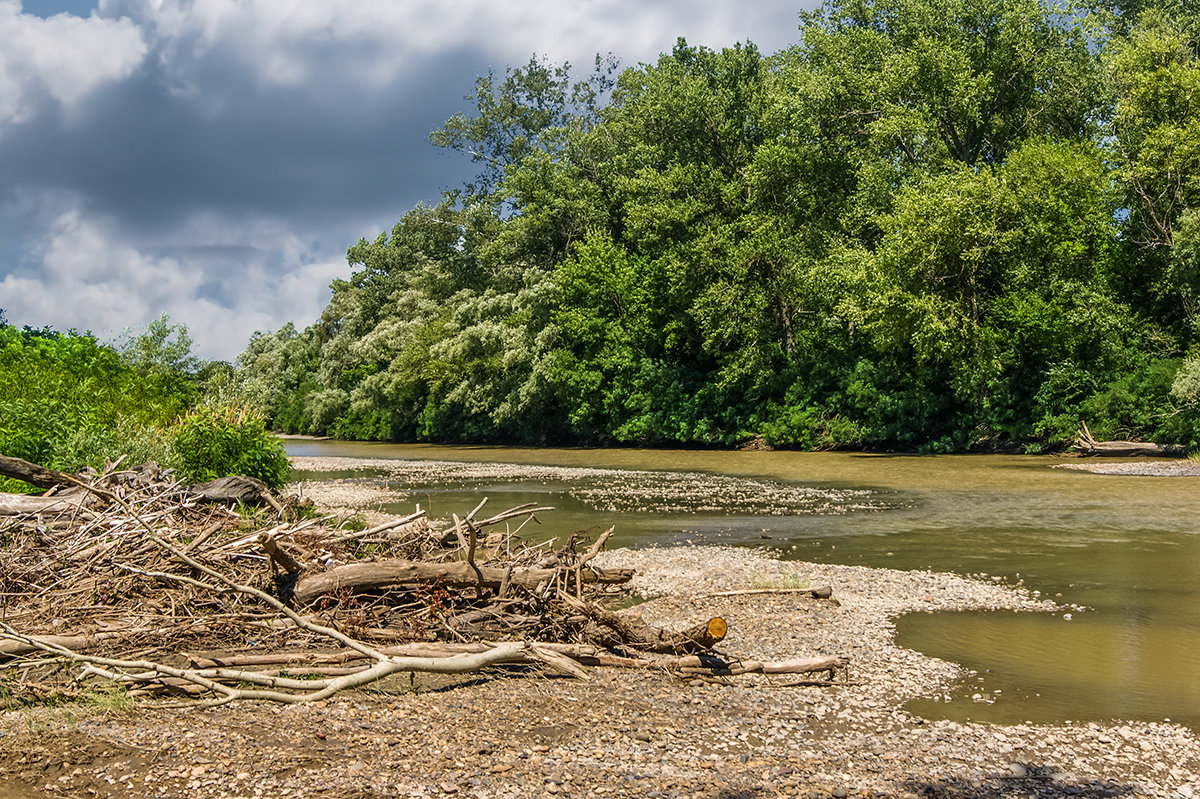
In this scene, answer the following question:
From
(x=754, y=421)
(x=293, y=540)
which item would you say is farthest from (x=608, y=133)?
(x=293, y=540)

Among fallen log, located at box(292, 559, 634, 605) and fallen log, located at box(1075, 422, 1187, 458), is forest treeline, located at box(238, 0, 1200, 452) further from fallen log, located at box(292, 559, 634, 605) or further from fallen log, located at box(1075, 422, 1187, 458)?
fallen log, located at box(292, 559, 634, 605)

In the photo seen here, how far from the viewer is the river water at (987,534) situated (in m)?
9.51

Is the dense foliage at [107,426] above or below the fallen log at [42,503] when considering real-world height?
above

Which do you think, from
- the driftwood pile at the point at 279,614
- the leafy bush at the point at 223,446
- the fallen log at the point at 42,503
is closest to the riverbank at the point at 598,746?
the driftwood pile at the point at 279,614

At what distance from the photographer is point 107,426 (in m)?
21.5

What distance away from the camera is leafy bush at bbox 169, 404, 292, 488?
1959 centimetres

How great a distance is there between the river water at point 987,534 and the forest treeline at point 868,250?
5.60 meters

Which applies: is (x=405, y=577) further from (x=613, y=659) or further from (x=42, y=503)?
(x=42, y=503)

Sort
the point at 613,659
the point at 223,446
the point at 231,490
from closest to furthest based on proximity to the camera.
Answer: the point at 613,659 → the point at 231,490 → the point at 223,446

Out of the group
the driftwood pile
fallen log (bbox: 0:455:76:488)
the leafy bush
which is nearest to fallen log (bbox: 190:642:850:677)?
the driftwood pile

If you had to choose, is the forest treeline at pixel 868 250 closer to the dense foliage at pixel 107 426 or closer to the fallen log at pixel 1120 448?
the fallen log at pixel 1120 448

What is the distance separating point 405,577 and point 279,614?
4.57 ft

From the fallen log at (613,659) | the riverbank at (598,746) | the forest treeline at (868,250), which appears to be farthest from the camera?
the forest treeline at (868,250)

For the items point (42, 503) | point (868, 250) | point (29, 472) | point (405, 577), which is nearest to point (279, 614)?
point (405, 577)
